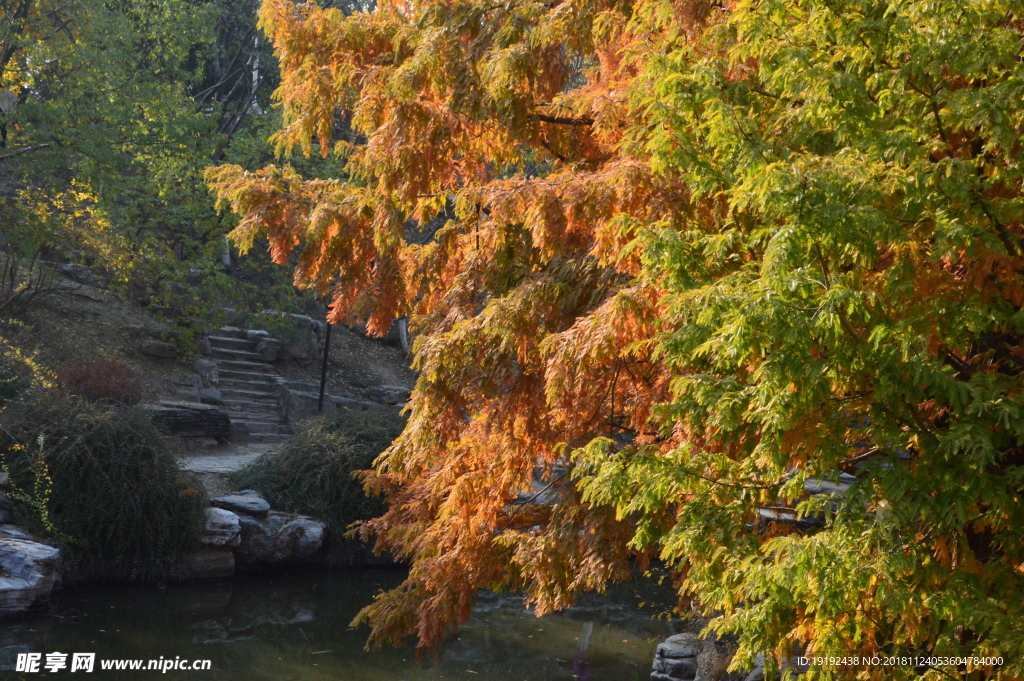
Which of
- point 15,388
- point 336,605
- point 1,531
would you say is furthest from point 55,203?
point 336,605

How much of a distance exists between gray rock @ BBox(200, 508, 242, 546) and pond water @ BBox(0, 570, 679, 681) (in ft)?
1.66

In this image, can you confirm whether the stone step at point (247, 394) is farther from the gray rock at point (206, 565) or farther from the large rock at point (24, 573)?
the large rock at point (24, 573)

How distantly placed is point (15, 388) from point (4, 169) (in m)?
8.90

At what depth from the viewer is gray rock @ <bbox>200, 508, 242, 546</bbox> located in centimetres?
1000

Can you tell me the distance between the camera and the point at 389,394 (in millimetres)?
17828

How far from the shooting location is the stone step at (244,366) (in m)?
16.2

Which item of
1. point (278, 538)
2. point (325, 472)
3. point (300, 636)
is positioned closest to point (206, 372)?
point (325, 472)

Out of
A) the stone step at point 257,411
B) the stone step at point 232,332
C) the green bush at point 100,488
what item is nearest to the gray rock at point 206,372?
the stone step at point 257,411

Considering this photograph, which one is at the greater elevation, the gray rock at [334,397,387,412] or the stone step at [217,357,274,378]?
the stone step at [217,357,274,378]

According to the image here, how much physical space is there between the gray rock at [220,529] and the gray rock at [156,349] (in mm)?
5982

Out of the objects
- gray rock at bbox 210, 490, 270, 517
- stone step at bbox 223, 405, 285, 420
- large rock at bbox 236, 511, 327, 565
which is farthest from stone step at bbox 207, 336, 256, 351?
large rock at bbox 236, 511, 327, 565

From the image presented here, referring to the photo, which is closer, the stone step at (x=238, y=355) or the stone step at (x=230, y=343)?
the stone step at (x=238, y=355)

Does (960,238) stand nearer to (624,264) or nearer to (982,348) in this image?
(982,348)

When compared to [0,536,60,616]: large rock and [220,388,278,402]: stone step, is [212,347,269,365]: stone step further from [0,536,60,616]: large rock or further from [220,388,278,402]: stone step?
[0,536,60,616]: large rock
